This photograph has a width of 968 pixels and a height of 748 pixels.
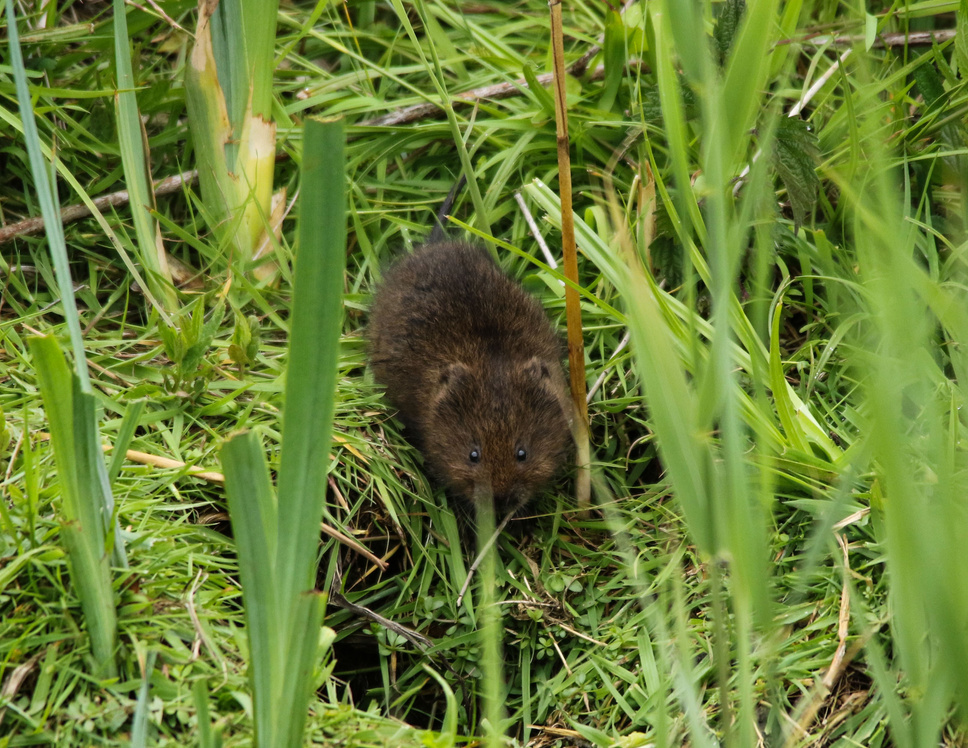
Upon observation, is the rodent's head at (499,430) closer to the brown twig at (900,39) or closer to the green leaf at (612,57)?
the green leaf at (612,57)

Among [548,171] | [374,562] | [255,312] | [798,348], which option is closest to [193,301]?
[255,312]

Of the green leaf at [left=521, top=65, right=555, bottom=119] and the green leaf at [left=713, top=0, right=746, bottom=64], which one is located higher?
the green leaf at [left=713, top=0, right=746, bottom=64]

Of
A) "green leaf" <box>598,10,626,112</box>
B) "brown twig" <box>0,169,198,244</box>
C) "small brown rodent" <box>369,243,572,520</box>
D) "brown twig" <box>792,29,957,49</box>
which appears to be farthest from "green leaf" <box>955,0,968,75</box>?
"brown twig" <box>0,169,198,244</box>

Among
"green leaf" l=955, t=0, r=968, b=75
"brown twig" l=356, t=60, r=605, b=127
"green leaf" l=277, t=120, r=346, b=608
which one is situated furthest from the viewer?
"brown twig" l=356, t=60, r=605, b=127

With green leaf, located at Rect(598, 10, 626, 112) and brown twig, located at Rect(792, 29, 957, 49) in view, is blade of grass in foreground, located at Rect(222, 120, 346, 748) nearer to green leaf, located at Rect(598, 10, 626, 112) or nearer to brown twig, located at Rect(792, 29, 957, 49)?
green leaf, located at Rect(598, 10, 626, 112)

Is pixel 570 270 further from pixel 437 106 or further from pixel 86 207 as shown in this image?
pixel 86 207
